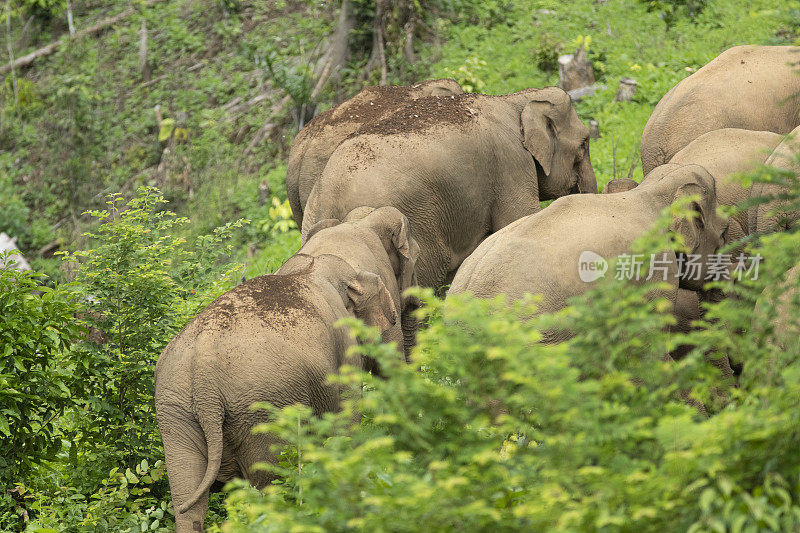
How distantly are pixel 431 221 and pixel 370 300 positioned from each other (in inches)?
76.3

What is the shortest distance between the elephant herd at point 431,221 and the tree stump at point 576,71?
3.28m

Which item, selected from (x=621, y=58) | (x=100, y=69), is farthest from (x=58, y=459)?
(x=100, y=69)

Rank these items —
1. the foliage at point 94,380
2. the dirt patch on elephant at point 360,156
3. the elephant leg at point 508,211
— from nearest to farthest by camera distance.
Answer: the foliage at point 94,380 < the dirt patch on elephant at point 360,156 < the elephant leg at point 508,211

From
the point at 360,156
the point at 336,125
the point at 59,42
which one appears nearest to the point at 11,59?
the point at 59,42

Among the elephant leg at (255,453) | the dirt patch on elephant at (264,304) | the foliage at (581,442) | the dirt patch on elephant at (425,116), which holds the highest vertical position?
the foliage at (581,442)

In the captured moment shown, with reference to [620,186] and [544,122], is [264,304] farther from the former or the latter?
[544,122]

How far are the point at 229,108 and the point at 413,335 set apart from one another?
32.6ft

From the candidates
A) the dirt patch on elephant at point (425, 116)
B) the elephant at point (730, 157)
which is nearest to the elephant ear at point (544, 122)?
the dirt patch on elephant at point (425, 116)

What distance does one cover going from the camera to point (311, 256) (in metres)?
6.51

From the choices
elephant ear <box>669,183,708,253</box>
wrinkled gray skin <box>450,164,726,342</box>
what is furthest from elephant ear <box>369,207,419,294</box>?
elephant ear <box>669,183,708,253</box>

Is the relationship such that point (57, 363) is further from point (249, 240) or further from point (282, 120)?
point (282, 120)

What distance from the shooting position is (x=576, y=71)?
40.8 ft

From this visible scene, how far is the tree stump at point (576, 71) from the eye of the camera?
40.6ft

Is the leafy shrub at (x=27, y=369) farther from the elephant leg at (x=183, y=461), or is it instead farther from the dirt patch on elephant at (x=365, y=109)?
the dirt patch on elephant at (x=365, y=109)
